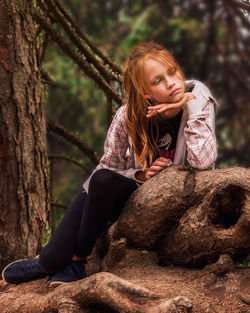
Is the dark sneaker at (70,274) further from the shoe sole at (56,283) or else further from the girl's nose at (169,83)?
the girl's nose at (169,83)

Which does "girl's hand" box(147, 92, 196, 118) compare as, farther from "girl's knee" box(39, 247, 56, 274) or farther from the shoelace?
the shoelace

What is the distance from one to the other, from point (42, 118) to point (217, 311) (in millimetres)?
1879

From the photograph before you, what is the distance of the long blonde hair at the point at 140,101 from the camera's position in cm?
261

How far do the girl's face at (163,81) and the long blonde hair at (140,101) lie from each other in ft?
0.07

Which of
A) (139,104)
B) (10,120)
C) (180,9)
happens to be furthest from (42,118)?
(180,9)

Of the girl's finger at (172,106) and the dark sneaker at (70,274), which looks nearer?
the girl's finger at (172,106)

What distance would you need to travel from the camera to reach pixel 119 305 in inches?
87.2

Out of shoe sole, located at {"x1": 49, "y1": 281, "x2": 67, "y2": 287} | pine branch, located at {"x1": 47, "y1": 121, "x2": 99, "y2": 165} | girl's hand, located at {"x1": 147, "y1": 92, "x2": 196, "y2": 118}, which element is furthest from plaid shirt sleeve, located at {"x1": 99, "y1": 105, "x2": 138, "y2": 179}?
pine branch, located at {"x1": 47, "y1": 121, "x2": 99, "y2": 165}

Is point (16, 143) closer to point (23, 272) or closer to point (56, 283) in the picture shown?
point (23, 272)

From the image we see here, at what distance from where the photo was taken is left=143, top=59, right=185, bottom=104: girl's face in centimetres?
256

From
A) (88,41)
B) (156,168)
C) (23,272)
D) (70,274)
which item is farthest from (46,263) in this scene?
(88,41)

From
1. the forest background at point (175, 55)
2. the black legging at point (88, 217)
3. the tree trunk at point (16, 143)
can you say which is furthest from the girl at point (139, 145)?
the forest background at point (175, 55)

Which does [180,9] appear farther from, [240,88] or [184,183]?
[184,183]

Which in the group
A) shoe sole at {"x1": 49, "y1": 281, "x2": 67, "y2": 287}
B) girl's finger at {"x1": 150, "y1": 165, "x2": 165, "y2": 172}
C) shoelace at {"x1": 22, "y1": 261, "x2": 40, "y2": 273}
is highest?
girl's finger at {"x1": 150, "y1": 165, "x2": 165, "y2": 172}
